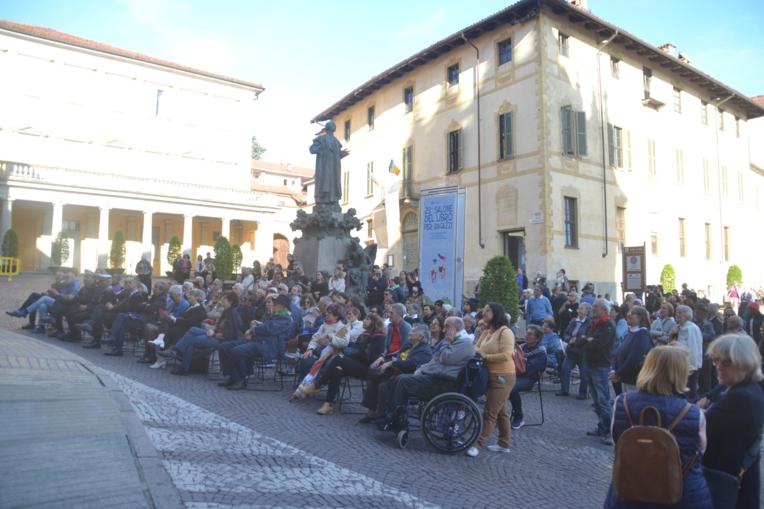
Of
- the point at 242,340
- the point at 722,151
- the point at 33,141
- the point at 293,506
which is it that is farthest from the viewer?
the point at 33,141

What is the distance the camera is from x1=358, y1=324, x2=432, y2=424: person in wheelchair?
721 cm

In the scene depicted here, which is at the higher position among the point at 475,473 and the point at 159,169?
the point at 159,169

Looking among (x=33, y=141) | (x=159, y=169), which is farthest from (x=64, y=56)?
(x=159, y=169)

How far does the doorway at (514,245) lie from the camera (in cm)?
2530

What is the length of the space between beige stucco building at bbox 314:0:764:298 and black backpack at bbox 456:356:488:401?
57.2ft

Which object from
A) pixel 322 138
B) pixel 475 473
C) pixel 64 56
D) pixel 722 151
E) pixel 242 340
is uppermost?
pixel 64 56

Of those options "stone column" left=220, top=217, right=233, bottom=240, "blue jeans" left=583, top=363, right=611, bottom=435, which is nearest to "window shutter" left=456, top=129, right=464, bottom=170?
"stone column" left=220, top=217, right=233, bottom=240

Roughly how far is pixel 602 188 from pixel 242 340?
67.3 feet

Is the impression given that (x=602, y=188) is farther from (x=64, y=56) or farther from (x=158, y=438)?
(x=64, y=56)

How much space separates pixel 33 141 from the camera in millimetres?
38750

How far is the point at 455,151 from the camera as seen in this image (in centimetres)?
2803

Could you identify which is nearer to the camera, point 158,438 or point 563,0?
point 158,438

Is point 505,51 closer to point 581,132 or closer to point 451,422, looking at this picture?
point 581,132

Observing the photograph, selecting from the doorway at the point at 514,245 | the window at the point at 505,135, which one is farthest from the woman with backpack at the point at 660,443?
the window at the point at 505,135
